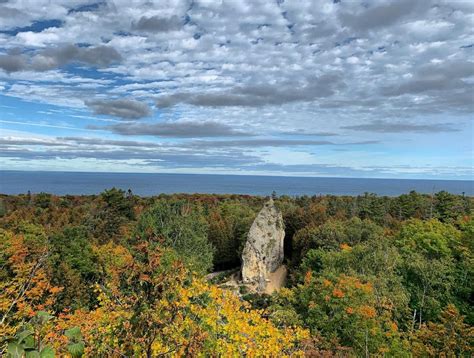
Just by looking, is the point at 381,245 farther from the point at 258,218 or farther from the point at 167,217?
the point at 167,217

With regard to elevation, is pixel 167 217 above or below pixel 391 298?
above

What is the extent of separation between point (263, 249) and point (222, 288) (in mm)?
15562

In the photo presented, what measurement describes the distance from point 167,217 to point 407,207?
35197 millimetres

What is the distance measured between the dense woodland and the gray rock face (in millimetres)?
2241

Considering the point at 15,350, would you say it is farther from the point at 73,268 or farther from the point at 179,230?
the point at 179,230

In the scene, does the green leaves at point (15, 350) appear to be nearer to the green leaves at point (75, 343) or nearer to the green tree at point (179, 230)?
the green leaves at point (75, 343)

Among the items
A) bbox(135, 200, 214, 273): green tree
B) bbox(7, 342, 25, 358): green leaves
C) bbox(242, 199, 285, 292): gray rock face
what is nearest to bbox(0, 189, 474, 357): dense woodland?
bbox(7, 342, 25, 358): green leaves

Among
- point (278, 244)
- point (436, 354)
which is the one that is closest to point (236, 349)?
point (436, 354)

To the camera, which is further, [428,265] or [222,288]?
[428,265]

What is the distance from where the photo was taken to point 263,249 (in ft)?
119

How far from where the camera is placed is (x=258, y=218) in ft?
121

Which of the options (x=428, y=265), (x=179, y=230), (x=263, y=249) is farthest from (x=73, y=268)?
(x=428, y=265)

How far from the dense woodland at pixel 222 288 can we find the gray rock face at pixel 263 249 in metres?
2.24

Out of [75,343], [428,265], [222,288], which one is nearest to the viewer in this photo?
[75,343]
